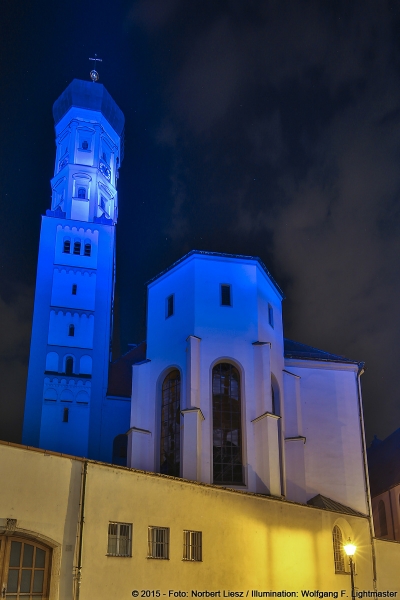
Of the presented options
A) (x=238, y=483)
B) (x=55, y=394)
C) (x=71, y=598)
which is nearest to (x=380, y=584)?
(x=238, y=483)

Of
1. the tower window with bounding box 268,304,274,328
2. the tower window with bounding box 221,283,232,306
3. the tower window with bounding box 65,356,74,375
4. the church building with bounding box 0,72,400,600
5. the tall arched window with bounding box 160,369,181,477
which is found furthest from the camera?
the tower window with bounding box 65,356,74,375

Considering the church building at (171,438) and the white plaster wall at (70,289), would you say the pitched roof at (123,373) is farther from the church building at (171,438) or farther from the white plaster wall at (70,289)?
the white plaster wall at (70,289)

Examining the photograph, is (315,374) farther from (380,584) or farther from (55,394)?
(55,394)

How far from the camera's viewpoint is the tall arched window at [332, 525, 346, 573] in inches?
1057

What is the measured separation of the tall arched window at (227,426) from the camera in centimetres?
2809

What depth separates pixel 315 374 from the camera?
3381cm

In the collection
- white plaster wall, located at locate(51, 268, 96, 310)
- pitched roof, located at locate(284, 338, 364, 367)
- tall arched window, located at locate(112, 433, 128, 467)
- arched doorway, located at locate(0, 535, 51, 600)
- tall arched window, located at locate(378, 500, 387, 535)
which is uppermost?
white plaster wall, located at locate(51, 268, 96, 310)

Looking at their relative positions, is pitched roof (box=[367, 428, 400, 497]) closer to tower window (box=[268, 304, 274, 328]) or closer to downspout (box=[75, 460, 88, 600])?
tower window (box=[268, 304, 274, 328])

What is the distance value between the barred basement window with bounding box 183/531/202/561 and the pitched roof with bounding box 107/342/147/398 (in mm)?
22454

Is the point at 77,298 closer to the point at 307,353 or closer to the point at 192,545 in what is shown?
the point at 307,353

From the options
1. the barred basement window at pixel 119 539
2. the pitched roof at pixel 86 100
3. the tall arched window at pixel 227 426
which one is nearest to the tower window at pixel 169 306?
the tall arched window at pixel 227 426

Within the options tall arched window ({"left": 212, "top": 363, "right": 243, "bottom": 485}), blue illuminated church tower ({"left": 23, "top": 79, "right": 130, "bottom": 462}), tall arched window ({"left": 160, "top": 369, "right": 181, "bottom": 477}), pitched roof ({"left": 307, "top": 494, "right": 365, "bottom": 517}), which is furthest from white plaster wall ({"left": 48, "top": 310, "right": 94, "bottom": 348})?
pitched roof ({"left": 307, "top": 494, "right": 365, "bottom": 517})

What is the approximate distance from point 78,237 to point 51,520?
3235cm

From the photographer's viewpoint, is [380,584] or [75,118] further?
[75,118]
